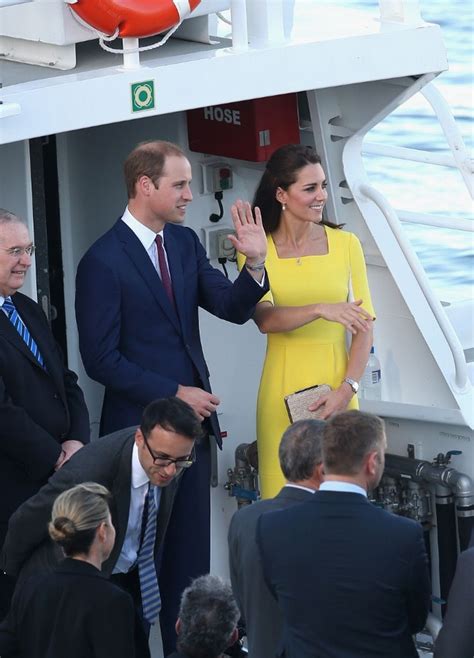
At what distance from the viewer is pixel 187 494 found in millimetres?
5281

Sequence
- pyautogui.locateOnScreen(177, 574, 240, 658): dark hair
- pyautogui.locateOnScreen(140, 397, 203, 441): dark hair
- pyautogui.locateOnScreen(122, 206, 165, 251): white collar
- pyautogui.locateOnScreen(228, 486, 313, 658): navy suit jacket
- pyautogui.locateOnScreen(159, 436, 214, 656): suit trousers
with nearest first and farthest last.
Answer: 1. pyautogui.locateOnScreen(177, 574, 240, 658): dark hair
2. pyautogui.locateOnScreen(228, 486, 313, 658): navy suit jacket
3. pyautogui.locateOnScreen(140, 397, 203, 441): dark hair
4. pyautogui.locateOnScreen(122, 206, 165, 251): white collar
5. pyautogui.locateOnScreen(159, 436, 214, 656): suit trousers

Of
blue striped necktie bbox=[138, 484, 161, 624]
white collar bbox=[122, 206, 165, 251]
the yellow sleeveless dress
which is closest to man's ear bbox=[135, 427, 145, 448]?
blue striped necktie bbox=[138, 484, 161, 624]

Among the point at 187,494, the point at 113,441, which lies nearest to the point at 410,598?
the point at 113,441

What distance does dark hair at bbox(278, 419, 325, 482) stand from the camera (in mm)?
4051

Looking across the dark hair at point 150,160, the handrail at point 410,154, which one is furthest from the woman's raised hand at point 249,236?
the handrail at point 410,154

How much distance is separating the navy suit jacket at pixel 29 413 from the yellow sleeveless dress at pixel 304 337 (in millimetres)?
681

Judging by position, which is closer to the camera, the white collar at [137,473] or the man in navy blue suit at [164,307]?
the white collar at [137,473]

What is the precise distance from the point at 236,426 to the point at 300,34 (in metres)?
1.56

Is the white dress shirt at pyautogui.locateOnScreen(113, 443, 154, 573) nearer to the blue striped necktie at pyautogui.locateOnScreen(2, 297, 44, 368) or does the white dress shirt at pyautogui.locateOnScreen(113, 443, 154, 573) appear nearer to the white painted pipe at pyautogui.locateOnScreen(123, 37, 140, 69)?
the blue striped necktie at pyautogui.locateOnScreen(2, 297, 44, 368)

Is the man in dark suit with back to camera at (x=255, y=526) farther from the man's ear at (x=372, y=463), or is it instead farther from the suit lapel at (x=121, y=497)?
the suit lapel at (x=121, y=497)

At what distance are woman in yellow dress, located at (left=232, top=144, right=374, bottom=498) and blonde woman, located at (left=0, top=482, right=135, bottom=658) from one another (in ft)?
4.84

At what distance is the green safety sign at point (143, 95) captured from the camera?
5077mm

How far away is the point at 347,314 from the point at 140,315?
2.20 feet

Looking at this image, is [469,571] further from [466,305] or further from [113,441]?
[466,305]
